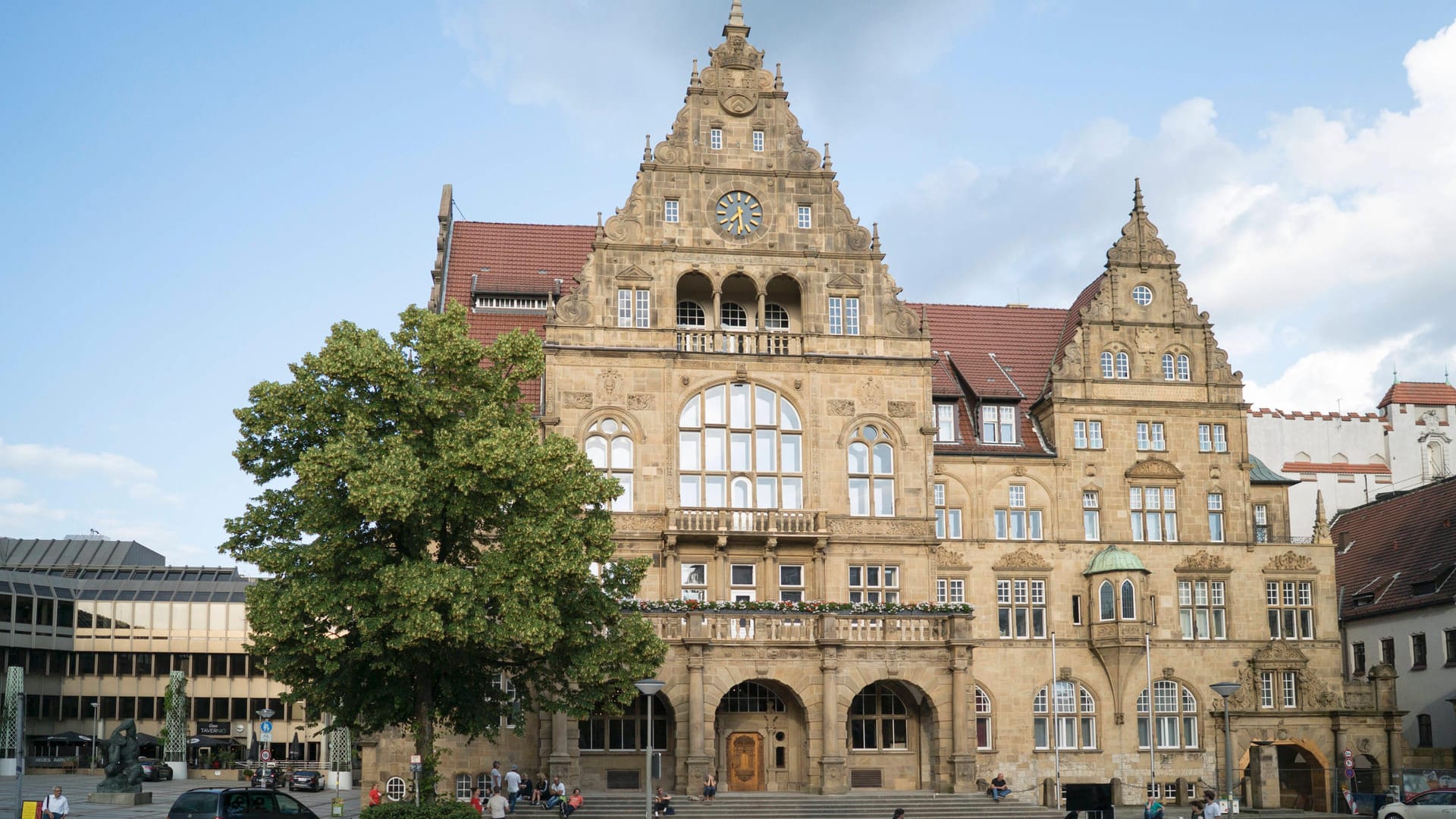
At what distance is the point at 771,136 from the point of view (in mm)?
52031

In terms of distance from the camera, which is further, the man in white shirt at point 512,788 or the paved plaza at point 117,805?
the paved plaza at point 117,805

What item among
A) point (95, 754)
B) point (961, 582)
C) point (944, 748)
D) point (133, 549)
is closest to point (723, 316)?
point (961, 582)

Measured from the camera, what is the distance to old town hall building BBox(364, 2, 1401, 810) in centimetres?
4647

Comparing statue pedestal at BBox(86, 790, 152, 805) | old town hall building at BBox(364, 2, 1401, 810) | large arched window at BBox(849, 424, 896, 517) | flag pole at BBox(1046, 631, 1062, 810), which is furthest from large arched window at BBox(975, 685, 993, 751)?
statue pedestal at BBox(86, 790, 152, 805)

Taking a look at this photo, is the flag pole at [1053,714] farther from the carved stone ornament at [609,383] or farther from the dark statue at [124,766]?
the dark statue at [124,766]

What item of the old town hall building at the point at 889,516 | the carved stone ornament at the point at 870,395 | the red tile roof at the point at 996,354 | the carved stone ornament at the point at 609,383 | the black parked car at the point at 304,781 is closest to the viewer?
the old town hall building at the point at 889,516

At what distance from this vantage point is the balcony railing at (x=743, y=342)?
164ft

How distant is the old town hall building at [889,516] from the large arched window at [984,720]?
79 mm

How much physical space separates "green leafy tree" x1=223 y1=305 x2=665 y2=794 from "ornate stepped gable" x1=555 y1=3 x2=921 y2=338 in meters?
13.7

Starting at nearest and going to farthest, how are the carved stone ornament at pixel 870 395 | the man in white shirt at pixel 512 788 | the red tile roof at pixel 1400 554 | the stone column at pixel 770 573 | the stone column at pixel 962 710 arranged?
the man in white shirt at pixel 512 788 < the stone column at pixel 962 710 < the stone column at pixel 770 573 < the carved stone ornament at pixel 870 395 < the red tile roof at pixel 1400 554

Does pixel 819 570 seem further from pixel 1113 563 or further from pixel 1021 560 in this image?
pixel 1113 563

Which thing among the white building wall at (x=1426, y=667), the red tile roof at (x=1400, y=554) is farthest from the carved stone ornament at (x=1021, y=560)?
the red tile roof at (x=1400, y=554)

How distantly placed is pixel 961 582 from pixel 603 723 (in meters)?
14.0

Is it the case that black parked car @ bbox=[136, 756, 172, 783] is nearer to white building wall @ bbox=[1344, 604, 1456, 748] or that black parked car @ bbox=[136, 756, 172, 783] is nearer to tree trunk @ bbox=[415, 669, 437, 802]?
tree trunk @ bbox=[415, 669, 437, 802]
